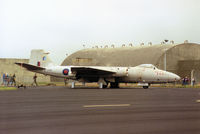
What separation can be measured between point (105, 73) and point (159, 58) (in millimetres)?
20436

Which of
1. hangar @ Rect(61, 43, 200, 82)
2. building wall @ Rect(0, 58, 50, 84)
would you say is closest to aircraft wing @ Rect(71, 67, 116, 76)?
hangar @ Rect(61, 43, 200, 82)

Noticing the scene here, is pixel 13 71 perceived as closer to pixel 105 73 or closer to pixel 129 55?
pixel 129 55

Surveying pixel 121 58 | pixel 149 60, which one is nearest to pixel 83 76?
pixel 149 60

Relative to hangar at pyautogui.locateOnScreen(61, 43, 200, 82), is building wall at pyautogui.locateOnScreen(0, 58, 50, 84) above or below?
below

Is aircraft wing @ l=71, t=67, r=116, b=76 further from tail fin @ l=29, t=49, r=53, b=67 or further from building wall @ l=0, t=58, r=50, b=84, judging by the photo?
building wall @ l=0, t=58, r=50, b=84

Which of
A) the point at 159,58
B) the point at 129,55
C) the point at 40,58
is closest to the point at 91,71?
the point at 40,58

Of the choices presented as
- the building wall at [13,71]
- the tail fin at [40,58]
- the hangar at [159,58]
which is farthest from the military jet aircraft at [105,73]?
the building wall at [13,71]

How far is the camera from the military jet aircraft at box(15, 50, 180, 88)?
28141mm

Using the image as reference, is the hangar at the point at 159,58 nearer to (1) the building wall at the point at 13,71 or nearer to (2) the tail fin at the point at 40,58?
(1) the building wall at the point at 13,71

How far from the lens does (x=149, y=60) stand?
48.8 meters

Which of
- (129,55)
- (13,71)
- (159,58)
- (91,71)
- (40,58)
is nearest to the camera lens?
(91,71)

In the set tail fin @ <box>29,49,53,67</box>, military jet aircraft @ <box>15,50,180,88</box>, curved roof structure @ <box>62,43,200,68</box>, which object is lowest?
military jet aircraft @ <box>15,50,180,88</box>

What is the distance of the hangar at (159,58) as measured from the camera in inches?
1770

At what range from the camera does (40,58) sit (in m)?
31.8
